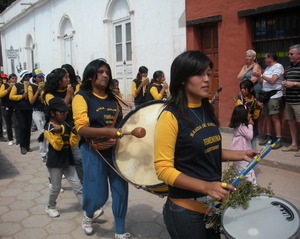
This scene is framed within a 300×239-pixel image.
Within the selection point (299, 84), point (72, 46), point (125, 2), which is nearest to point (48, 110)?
point (299, 84)

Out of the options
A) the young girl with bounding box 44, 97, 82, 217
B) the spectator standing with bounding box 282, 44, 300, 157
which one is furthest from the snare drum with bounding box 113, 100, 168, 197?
the spectator standing with bounding box 282, 44, 300, 157

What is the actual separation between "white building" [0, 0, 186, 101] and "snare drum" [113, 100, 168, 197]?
22.9 feet

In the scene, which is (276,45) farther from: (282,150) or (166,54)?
(166,54)

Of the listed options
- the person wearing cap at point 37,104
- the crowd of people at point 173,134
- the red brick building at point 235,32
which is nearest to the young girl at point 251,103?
the crowd of people at point 173,134

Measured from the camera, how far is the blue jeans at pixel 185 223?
201cm

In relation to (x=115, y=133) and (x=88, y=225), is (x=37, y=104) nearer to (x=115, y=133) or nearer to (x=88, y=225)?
(x=88, y=225)

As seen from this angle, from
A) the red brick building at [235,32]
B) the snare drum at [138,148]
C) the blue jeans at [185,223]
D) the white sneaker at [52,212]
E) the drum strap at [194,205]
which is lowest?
the white sneaker at [52,212]

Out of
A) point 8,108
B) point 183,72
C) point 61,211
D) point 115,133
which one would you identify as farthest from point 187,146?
point 8,108

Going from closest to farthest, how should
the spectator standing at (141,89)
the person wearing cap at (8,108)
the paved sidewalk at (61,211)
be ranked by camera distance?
the paved sidewalk at (61,211), the spectator standing at (141,89), the person wearing cap at (8,108)

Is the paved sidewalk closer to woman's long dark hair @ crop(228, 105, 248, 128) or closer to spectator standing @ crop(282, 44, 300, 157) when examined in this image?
spectator standing @ crop(282, 44, 300, 157)

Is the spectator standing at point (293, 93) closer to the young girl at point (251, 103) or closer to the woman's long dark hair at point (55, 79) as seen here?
the young girl at point (251, 103)

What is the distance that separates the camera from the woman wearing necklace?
76.5 inches

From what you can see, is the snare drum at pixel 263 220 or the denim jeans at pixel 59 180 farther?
the denim jeans at pixel 59 180

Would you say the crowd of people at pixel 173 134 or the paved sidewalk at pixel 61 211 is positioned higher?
the crowd of people at pixel 173 134
